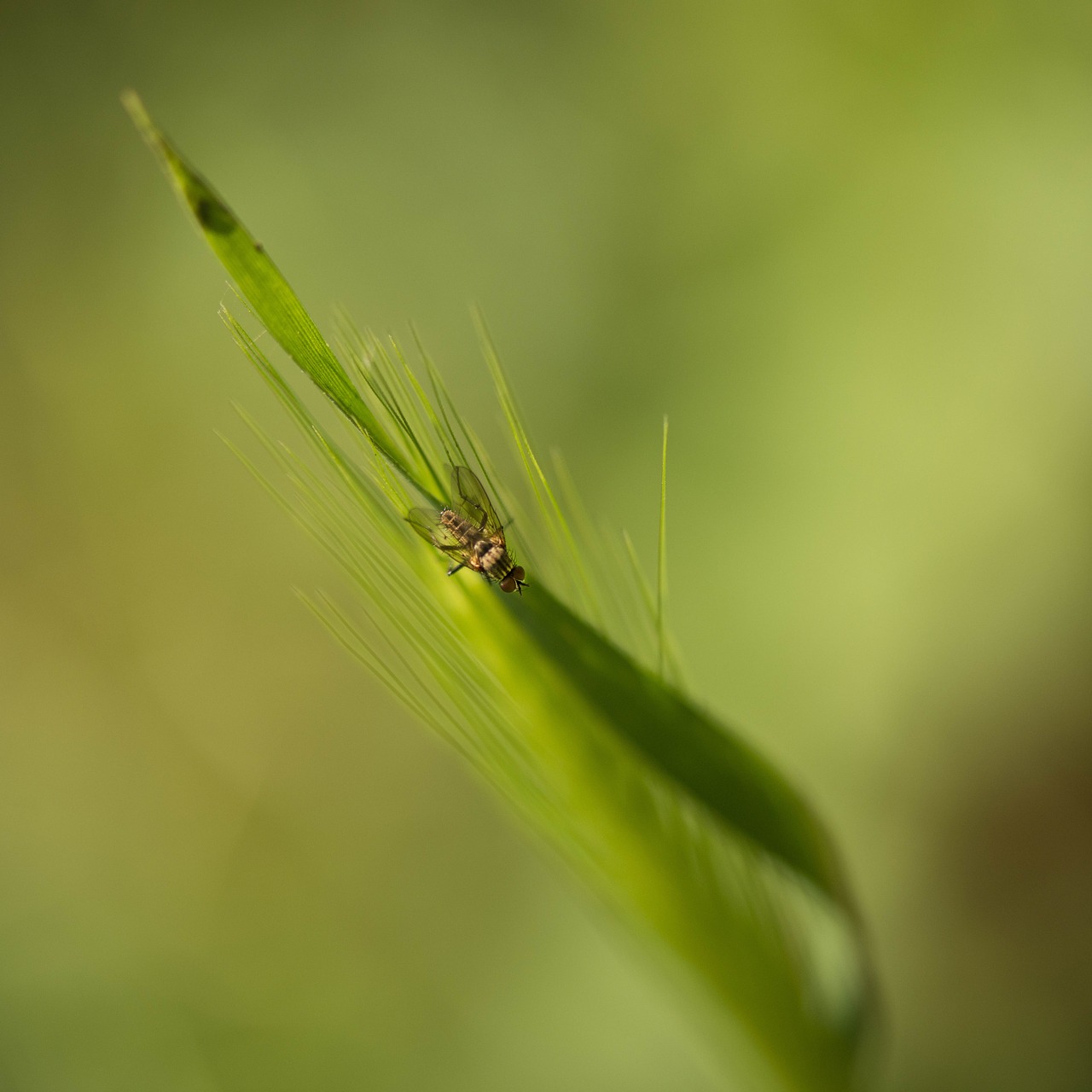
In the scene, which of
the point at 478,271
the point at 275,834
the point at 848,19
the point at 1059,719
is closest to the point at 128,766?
the point at 275,834

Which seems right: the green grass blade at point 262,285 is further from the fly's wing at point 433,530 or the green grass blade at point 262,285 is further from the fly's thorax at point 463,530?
the fly's thorax at point 463,530

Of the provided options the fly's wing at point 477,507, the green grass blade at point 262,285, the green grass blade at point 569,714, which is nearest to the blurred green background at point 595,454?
the fly's wing at point 477,507

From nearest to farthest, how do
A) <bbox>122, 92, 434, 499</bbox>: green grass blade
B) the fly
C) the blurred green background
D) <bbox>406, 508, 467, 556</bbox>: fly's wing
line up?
<bbox>122, 92, 434, 499</bbox>: green grass blade < <bbox>406, 508, 467, 556</bbox>: fly's wing < the fly < the blurred green background

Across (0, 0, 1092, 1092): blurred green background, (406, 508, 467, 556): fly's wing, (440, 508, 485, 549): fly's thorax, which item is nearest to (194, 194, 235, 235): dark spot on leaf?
(406, 508, 467, 556): fly's wing

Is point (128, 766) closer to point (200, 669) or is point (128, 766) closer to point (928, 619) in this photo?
point (200, 669)

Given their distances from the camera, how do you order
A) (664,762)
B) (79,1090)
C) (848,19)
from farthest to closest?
1. (79,1090)
2. (848,19)
3. (664,762)

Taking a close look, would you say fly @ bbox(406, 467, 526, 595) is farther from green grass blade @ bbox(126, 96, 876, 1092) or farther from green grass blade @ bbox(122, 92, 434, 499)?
green grass blade @ bbox(122, 92, 434, 499)

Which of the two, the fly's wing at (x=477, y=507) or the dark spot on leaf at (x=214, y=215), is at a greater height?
the dark spot on leaf at (x=214, y=215)
